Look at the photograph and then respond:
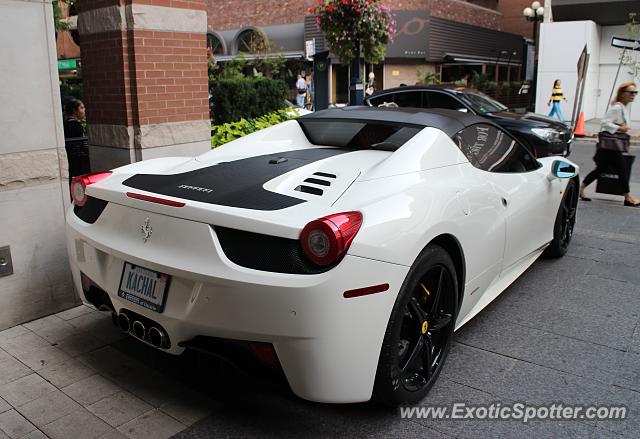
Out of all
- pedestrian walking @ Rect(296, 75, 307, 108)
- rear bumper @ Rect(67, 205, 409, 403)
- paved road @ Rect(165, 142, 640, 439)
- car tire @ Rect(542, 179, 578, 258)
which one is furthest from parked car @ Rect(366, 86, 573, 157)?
pedestrian walking @ Rect(296, 75, 307, 108)

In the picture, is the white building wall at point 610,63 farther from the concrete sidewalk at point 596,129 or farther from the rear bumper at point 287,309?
the rear bumper at point 287,309

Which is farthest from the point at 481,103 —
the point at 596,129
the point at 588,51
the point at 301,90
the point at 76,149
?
the point at 301,90

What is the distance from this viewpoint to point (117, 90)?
234 inches

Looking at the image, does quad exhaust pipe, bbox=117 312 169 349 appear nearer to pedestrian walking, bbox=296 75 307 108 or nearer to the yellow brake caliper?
the yellow brake caliper

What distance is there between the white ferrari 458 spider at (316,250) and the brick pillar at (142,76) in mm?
1891

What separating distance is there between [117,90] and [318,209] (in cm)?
384

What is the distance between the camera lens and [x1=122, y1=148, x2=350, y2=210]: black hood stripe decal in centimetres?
303

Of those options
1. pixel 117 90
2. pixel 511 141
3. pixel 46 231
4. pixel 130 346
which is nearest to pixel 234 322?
pixel 130 346

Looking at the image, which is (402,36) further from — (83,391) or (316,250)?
(316,250)

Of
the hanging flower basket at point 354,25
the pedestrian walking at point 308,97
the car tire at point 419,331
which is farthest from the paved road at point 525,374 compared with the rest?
the pedestrian walking at point 308,97

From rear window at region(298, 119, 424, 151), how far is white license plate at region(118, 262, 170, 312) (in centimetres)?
179

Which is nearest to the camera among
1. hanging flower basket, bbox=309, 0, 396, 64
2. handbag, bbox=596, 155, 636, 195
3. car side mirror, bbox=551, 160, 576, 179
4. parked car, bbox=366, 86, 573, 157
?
car side mirror, bbox=551, 160, 576, 179

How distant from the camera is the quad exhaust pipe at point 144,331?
10.1ft
